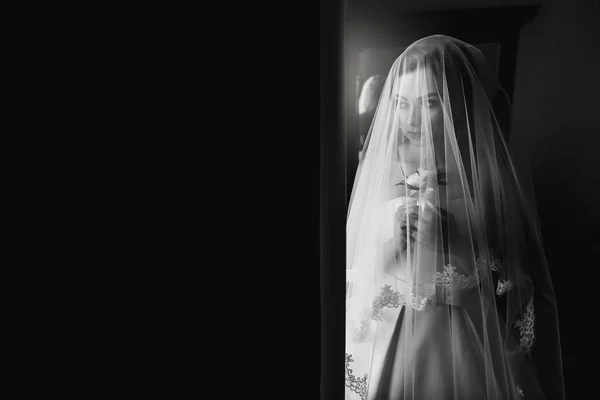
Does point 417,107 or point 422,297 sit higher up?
point 417,107

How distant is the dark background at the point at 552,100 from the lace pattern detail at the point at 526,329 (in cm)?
7

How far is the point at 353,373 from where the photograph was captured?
2.65 ft

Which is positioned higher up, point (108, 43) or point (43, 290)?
point (108, 43)

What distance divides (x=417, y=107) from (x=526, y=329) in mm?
510

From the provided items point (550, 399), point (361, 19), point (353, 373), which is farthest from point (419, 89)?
point (550, 399)

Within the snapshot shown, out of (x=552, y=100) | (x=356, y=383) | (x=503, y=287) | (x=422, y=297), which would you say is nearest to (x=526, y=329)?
(x=503, y=287)

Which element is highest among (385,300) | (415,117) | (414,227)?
(415,117)

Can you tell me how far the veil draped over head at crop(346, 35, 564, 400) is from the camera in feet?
2.62

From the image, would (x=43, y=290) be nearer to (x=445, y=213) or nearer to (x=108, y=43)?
(x=108, y=43)

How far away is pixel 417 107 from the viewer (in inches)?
33.3

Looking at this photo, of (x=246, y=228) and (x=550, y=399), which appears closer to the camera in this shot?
(x=246, y=228)

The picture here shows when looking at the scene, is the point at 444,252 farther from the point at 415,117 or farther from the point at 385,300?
the point at 415,117

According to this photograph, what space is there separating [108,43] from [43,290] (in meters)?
0.21

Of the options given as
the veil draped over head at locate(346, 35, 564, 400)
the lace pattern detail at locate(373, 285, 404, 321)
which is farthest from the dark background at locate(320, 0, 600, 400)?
the lace pattern detail at locate(373, 285, 404, 321)
